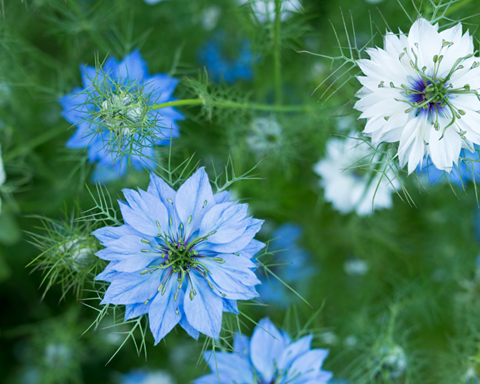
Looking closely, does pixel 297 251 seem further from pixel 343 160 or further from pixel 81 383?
pixel 81 383

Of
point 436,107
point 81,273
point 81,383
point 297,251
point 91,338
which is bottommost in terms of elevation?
point 81,383

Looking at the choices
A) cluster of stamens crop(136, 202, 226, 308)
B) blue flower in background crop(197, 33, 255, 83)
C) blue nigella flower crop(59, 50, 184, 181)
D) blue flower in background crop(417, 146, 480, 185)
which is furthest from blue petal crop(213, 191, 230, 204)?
blue flower in background crop(197, 33, 255, 83)

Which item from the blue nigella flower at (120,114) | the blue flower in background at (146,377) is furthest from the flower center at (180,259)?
the blue flower in background at (146,377)

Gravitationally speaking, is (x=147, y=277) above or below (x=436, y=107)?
below

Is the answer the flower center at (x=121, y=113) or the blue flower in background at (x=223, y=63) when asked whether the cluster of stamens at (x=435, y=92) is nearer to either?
the flower center at (x=121, y=113)

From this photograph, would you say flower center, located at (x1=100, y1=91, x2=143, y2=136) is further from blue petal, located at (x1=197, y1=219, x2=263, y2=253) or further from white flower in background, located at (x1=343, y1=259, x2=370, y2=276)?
white flower in background, located at (x1=343, y1=259, x2=370, y2=276)

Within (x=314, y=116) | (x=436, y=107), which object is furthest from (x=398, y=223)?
(x=436, y=107)
